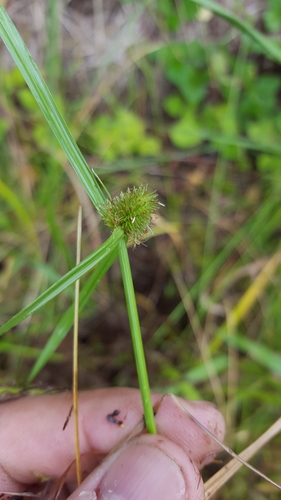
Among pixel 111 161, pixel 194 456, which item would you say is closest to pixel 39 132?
pixel 111 161

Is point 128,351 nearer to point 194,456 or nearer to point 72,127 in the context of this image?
point 194,456

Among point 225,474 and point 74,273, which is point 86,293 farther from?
point 225,474

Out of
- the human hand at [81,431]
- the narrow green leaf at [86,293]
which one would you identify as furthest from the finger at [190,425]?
the narrow green leaf at [86,293]

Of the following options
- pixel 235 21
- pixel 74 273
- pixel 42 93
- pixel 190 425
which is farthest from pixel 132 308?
pixel 235 21

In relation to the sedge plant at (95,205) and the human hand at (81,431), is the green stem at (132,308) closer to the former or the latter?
the sedge plant at (95,205)

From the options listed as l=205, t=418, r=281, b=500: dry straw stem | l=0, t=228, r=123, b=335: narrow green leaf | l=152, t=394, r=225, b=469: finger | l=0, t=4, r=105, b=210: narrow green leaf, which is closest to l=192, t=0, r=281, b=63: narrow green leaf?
l=0, t=4, r=105, b=210: narrow green leaf

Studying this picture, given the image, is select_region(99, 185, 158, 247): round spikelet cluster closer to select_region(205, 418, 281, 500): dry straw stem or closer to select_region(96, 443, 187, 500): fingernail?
select_region(96, 443, 187, 500): fingernail

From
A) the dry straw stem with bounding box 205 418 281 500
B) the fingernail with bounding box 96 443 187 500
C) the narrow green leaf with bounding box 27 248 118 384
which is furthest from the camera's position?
the dry straw stem with bounding box 205 418 281 500
